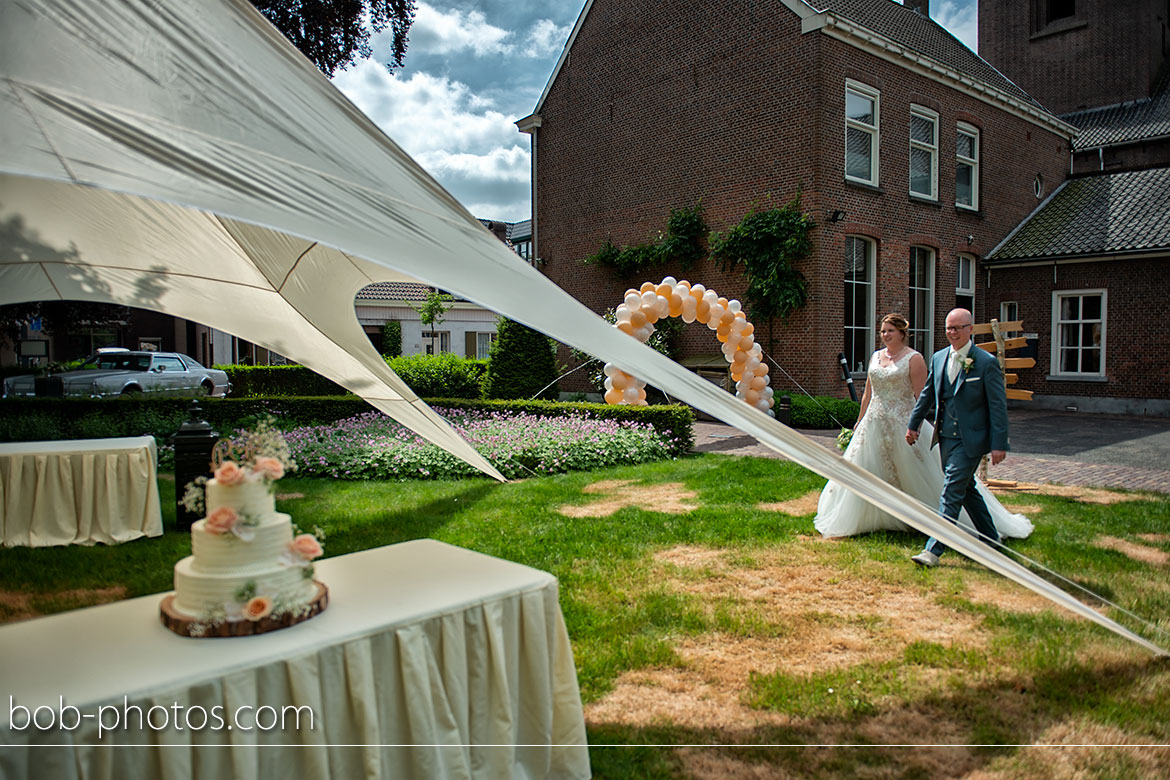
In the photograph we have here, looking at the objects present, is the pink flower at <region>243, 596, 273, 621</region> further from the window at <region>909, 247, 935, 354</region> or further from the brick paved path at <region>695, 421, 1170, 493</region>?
the window at <region>909, 247, 935, 354</region>

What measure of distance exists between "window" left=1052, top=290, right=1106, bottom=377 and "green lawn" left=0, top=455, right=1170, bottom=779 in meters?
11.9

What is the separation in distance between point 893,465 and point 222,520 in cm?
508

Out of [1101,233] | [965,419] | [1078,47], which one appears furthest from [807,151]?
[1078,47]

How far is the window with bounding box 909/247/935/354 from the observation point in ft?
55.8

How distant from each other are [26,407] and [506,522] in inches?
358

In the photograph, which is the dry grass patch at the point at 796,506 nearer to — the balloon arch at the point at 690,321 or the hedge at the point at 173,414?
the hedge at the point at 173,414

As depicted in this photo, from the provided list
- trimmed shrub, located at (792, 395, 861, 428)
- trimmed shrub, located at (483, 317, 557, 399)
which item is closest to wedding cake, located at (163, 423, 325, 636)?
trimmed shrub, located at (483, 317, 557, 399)

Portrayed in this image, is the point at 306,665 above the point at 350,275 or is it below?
below

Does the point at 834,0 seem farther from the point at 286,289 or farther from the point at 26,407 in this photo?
Answer: the point at 26,407

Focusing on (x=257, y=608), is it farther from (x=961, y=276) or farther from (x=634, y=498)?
(x=961, y=276)

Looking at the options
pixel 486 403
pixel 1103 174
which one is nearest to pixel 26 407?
pixel 486 403

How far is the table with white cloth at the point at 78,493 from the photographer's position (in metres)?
5.74

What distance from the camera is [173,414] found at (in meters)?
11.4

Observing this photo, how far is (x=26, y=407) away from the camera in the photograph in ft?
36.8
